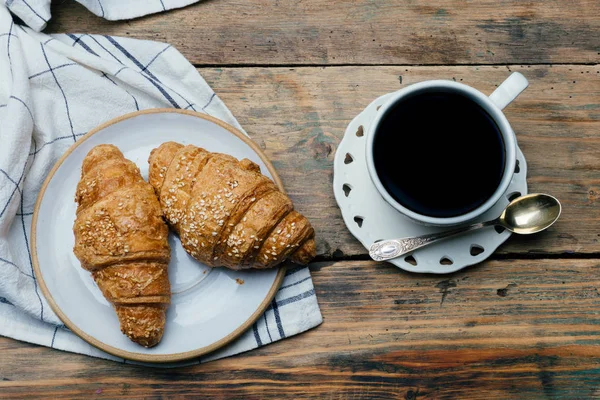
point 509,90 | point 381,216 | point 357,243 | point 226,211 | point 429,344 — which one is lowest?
point 429,344

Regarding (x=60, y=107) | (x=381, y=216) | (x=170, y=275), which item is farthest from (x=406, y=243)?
(x=60, y=107)

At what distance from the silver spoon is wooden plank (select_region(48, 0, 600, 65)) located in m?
0.42

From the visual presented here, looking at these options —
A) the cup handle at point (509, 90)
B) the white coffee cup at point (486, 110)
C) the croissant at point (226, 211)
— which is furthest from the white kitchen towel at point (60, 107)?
the cup handle at point (509, 90)

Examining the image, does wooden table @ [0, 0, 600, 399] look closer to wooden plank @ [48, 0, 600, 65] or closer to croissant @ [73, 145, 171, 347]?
wooden plank @ [48, 0, 600, 65]

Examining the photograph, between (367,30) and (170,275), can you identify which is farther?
(367,30)

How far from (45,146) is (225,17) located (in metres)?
0.58

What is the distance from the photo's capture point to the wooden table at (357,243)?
1.50 meters

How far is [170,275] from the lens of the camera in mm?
1447

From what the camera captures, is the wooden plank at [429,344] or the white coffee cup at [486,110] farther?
the wooden plank at [429,344]

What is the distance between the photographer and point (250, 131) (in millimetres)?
1542

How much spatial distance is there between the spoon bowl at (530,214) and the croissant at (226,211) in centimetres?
48

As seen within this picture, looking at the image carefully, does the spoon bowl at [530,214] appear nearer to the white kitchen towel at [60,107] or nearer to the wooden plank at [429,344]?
the wooden plank at [429,344]

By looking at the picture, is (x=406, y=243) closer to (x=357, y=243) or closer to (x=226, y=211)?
(x=357, y=243)

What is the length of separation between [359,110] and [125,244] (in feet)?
2.27
